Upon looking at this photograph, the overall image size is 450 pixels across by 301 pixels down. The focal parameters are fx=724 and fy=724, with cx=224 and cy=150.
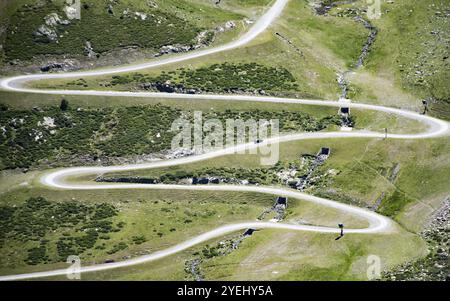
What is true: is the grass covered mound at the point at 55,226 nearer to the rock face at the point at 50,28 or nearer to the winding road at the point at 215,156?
the winding road at the point at 215,156

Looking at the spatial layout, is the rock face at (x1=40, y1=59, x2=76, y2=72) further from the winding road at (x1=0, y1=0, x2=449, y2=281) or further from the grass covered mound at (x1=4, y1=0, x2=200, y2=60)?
the grass covered mound at (x1=4, y1=0, x2=200, y2=60)

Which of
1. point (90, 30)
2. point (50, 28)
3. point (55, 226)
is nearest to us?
point (55, 226)

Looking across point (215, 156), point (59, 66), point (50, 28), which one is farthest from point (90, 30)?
point (215, 156)

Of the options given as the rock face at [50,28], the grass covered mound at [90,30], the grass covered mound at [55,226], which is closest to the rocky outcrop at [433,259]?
the grass covered mound at [55,226]

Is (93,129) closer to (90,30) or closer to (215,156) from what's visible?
(215,156)

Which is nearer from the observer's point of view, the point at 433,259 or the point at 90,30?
the point at 433,259

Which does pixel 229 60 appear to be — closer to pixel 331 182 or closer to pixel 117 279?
pixel 331 182
